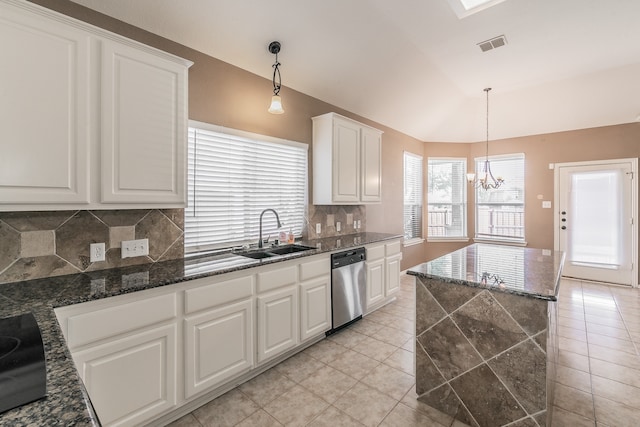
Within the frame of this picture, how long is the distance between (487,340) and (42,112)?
111 inches

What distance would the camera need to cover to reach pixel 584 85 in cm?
424

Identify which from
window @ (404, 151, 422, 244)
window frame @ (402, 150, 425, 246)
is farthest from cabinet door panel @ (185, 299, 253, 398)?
window @ (404, 151, 422, 244)

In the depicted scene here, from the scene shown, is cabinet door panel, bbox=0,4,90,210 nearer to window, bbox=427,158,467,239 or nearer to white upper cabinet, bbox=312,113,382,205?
white upper cabinet, bbox=312,113,382,205

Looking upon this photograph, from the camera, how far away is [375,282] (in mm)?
3650

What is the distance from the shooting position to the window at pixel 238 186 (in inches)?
103

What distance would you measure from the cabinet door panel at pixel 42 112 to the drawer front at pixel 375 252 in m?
2.71

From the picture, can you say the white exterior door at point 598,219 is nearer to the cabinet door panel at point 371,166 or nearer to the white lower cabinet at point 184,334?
the cabinet door panel at point 371,166

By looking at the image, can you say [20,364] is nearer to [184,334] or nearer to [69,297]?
[69,297]

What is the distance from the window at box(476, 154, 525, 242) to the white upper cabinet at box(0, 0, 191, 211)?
5743 mm

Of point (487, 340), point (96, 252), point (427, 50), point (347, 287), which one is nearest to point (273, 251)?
point (347, 287)

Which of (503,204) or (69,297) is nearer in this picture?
(69,297)

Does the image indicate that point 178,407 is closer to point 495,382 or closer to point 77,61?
point 495,382

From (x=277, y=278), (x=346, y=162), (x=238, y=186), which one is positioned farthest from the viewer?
(x=346, y=162)

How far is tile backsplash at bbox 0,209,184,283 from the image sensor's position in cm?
174
